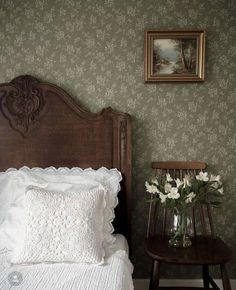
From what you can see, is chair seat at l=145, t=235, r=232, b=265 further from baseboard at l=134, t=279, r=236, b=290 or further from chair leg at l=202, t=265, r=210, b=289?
baseboard at l=134, t=279, r=236, b=290

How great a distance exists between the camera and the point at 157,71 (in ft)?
7.47

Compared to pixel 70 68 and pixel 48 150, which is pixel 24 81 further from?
pixel 48 150

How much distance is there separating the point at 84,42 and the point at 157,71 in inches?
23.4

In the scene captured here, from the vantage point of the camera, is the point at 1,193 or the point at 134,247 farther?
the point at 134,247

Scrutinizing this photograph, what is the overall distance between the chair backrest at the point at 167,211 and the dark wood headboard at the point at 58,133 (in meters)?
0.20

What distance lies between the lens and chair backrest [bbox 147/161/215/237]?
89.2 inches

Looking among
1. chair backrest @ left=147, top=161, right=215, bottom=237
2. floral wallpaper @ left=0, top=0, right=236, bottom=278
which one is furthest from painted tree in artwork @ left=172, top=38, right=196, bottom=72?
chair backrest @ left=147, top=161, right=215, bottom=237

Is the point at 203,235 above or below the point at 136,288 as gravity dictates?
above

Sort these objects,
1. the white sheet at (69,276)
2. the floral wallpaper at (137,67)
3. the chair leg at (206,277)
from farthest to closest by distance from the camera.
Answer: the floral wallpaper at (137,67) < the chair leg at (206,277) < the white sheet at (69,276)

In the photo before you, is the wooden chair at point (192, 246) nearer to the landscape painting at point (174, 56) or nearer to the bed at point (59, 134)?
the bed at point (59, 134)

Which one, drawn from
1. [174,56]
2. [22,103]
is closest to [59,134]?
[22,103]

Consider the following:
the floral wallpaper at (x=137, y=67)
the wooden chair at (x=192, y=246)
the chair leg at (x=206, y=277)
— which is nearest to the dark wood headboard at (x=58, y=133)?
the floral wallpaper at (x=137, y=67)

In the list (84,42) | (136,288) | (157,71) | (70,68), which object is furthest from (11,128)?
(136,288)

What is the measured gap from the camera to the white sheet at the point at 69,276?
4.58ft
